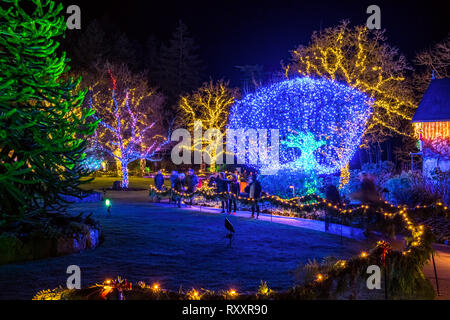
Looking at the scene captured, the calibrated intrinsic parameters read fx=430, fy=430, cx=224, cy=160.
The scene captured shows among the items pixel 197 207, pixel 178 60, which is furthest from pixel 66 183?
pixel 178 60

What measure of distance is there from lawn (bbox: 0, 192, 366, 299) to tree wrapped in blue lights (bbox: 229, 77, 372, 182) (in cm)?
959

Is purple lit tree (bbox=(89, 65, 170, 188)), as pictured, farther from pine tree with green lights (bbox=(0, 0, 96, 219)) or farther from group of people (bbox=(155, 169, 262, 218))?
pine tree with green lights (bbox=(0, 0, 96, 219))

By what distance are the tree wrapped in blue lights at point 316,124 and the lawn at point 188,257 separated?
31.5ft

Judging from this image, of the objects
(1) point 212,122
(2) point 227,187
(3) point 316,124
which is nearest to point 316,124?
(3) point 316,124

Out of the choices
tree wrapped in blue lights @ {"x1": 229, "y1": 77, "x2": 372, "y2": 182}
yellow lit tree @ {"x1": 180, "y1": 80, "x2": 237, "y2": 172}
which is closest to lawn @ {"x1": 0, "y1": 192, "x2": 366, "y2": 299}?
tree wrapped in blue lights @ {"x1": 229, "y1": 77, "x2": 372, "y2": 182}

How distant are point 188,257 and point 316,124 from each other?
610 inches

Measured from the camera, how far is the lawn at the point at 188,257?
23.3 feet

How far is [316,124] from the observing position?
22.8 metres

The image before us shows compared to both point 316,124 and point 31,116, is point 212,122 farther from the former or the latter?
point 31,116

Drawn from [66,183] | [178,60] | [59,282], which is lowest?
[59,282]

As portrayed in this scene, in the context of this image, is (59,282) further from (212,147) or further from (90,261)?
(212,147)

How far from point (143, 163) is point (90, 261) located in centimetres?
3779

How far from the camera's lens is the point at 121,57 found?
55156 mm
